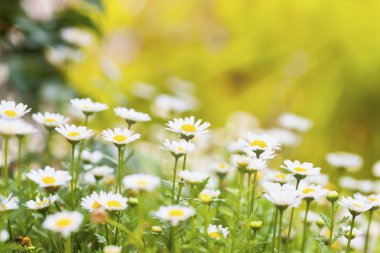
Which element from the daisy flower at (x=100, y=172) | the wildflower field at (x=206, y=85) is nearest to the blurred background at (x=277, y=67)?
the wildflower field at (x=206, y=85)

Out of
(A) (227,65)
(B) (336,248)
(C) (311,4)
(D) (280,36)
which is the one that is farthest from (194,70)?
(B) (336,248)

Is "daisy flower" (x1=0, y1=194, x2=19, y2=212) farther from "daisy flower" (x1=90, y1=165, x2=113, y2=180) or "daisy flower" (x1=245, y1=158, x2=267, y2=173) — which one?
"daisy flower" (x1=245, y1=158, x2=267, y2=173)

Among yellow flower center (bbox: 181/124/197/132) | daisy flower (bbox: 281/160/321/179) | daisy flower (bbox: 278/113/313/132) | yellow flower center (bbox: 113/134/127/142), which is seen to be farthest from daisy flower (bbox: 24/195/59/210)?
daisy flower (bbox: 278/113/313/132)

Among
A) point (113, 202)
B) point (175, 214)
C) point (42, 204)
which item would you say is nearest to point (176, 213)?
point (175, 214)

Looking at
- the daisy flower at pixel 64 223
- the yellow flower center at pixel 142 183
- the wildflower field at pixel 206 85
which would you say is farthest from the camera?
the wildflower field at pixel 206 85

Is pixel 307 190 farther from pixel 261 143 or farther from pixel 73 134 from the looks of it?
pixel 73 134

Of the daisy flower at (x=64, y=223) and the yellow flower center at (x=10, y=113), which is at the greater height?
the yellow flower center at (x=10, y=113)

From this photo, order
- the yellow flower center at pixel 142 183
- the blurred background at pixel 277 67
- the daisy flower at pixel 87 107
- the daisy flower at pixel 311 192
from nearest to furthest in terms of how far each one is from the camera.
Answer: the yellow flower center at pixel 142 183
the daisy flower at pixel 311 192
the daisy flower at pixel 87 107
the blurred background at pixel 277 67

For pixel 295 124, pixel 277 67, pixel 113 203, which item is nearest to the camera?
pixel 113 203

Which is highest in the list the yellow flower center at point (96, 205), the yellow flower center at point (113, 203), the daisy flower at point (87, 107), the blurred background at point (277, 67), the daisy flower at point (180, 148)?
the blurred background at point (277, 67)

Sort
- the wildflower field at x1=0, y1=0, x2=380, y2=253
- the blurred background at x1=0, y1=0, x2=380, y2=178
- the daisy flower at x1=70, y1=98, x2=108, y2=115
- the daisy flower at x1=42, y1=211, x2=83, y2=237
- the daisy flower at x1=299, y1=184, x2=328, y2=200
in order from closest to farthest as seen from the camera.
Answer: the daisy flower at x1=42, y1=211, x2=83, y2=237, the daisy flower at x1=299, y1=184, x2=328, y2=200, the daisy flower at x1=70, y1=98, x2=108, y2=115, the wildflower field at x1=0, y1=0, x2=380, y2=253, the blurred background at x1=0, y1=0, x2=380, y2=178

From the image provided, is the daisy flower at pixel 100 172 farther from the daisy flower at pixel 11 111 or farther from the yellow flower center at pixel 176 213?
the yellow flower center at pixel 176 213
